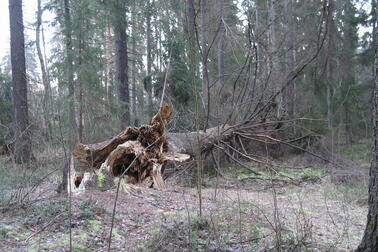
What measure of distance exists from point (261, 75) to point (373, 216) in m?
7.16

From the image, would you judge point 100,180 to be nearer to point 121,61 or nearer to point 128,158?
point 128,158

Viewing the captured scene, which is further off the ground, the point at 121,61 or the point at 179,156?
the point at 121,61

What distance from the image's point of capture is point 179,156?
7543 mm

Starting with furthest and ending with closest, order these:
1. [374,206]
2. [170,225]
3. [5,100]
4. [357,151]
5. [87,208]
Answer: [357,151] < [5,100] < [87,208] < [170,225] < [374,206]

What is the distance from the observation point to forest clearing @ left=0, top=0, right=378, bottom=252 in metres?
3.86

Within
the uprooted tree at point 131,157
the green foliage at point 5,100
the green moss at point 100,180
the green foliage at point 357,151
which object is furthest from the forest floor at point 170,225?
the green foliage at point 5,100

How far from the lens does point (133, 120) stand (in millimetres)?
13406

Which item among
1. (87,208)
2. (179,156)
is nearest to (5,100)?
(179,156)

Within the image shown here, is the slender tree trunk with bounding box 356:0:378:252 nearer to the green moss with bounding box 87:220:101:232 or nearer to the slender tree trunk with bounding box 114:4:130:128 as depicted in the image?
the green moss with bounding box 87:220:101:232

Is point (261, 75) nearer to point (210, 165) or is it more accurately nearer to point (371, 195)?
point (210, 165)

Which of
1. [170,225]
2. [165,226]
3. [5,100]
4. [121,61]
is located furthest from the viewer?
[5,100]

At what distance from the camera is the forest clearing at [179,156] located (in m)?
3.86

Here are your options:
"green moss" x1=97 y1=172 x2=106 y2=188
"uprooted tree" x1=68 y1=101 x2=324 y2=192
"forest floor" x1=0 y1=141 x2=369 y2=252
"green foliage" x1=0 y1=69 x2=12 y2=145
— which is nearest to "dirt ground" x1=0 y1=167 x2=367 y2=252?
"forest floor" x1=0 y1=141 x2=369 y2=252

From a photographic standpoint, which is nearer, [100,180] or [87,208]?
[87,208]
